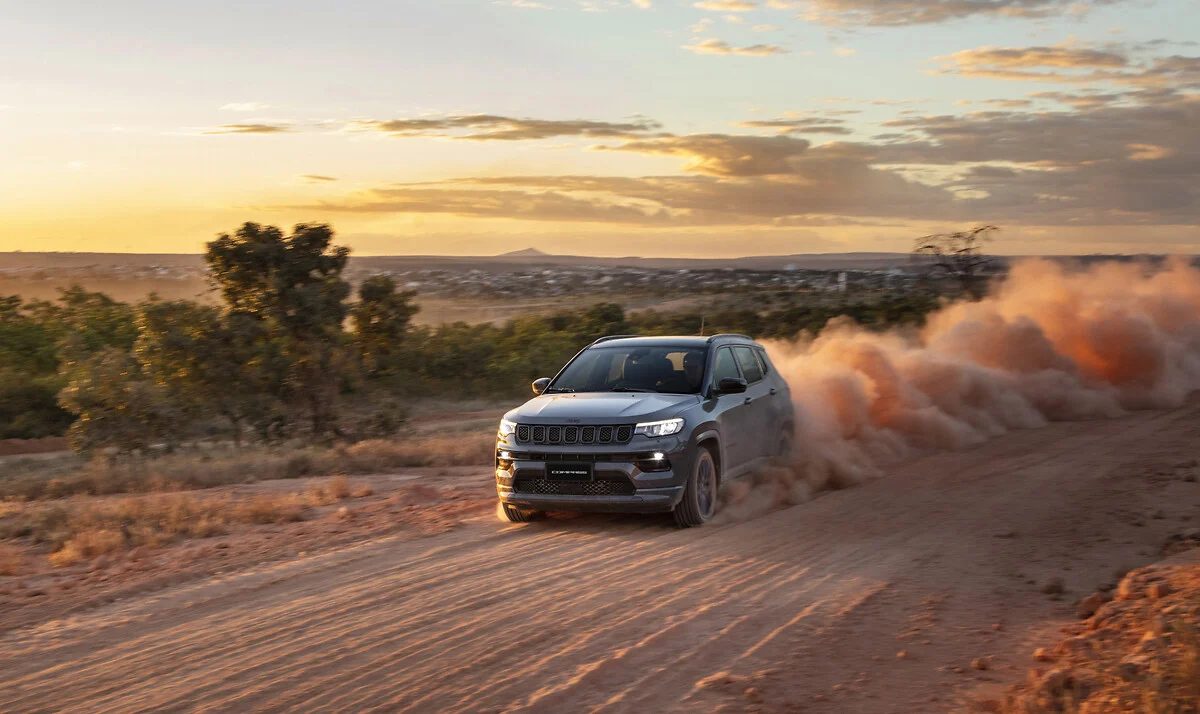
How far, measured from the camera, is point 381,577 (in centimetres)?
834

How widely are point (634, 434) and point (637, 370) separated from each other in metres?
1.42

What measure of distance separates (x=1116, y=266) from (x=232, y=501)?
2525 centimetres

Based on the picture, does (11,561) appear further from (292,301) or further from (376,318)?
(376,318)

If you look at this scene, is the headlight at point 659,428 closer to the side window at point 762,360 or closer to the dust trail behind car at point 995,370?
the dust trail behind car at point 995,370

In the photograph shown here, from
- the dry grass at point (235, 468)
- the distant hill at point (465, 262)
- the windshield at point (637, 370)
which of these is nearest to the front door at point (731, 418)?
the windshield at point (637, 370)

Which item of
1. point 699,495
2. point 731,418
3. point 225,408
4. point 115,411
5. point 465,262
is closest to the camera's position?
point 699,495

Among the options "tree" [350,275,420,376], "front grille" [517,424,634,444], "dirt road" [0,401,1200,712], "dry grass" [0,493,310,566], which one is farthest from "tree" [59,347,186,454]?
"front grille" [517,424,634,444]

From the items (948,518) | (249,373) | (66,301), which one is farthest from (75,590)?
(66,301)

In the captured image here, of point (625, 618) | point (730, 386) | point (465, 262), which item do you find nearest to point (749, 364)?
point (730, 386)

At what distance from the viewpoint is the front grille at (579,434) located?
32.5 feet

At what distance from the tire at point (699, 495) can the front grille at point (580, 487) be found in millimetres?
560

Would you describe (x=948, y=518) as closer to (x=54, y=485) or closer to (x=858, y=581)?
(x=858, y=581)

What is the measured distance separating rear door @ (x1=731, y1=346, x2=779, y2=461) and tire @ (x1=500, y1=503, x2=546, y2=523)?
7.53ft

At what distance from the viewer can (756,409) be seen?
11742mm
